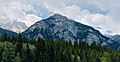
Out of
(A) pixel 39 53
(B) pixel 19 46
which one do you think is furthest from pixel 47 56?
(B) pixel 19 46

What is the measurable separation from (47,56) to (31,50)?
36.1 feet

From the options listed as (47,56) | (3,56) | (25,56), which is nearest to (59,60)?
(47,56)

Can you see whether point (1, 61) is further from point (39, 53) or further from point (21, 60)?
point (39, 53)

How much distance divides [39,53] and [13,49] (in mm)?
16102

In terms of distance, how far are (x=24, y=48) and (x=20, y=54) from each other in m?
5.18

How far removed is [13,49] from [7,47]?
388cm

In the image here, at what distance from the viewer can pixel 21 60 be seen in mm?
189250

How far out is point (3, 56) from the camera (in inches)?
7525

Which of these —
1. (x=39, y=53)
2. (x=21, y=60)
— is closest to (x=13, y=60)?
(x=21, y=60)

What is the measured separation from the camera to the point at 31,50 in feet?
648

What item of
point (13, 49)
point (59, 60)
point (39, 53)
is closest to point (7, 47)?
point (13, 49)

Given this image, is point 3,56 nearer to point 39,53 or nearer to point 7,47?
point 7,47

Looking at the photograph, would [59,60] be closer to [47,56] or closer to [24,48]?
[47,56]

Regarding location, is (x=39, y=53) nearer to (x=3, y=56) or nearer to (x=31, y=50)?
(x=31, y=50)
